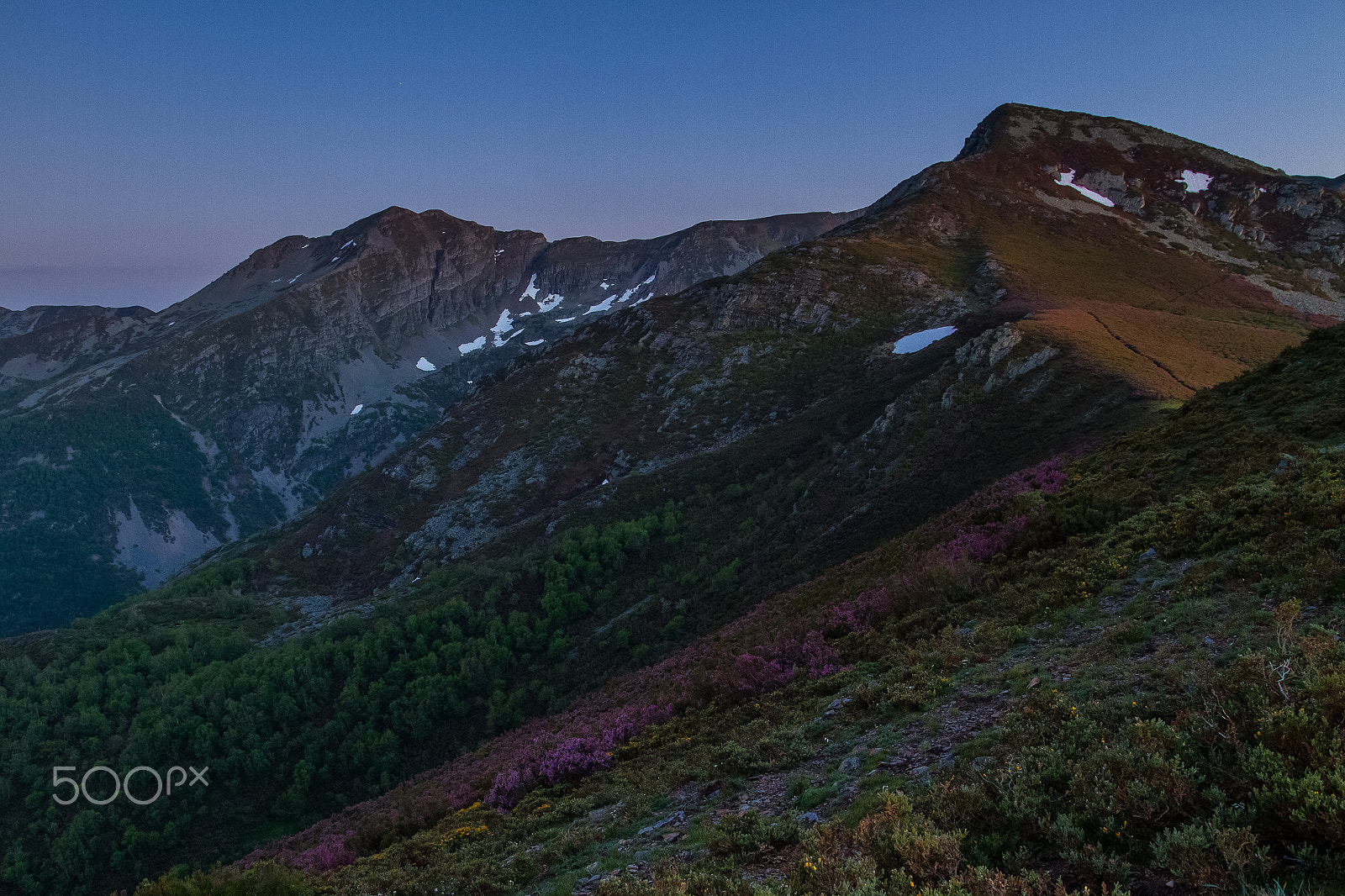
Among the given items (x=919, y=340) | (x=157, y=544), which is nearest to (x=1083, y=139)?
(x=919, y=340)

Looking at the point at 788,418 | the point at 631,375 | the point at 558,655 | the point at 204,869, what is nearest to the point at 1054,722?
the point at 558,655

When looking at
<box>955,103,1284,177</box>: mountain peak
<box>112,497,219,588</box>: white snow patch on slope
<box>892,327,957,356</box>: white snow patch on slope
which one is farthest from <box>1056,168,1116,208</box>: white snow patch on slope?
<box>112,497,219,588</box>: white snow patch on slope

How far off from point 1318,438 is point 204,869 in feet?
164

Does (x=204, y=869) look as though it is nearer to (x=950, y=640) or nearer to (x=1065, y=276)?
(x=950, y=640)

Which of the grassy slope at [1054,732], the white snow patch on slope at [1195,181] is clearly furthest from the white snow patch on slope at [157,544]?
the white snow patch on slope at [1195,181]

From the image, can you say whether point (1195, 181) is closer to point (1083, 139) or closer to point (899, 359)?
point (1083, 139)

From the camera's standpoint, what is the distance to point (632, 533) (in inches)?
1714

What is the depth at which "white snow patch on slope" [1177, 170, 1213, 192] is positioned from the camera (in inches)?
3745

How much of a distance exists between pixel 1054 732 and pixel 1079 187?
116714mm

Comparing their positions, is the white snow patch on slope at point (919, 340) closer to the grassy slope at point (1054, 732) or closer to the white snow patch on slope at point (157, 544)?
the grassy slope at point (1054, 732)

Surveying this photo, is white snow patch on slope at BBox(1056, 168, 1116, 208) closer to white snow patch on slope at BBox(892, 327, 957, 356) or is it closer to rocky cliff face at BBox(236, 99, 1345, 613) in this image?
rocky cliff face at BBox(236, 99, 1345, 613)

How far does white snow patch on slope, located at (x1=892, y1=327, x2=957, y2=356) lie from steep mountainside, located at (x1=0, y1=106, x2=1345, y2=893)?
0.41m

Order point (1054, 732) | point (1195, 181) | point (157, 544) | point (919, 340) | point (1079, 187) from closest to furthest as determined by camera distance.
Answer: point (1054, 732)
point (919, 340)
point (1195, 181)
point (1079, 187)
point (157, 544)

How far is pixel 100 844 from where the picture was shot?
34.9 meters
